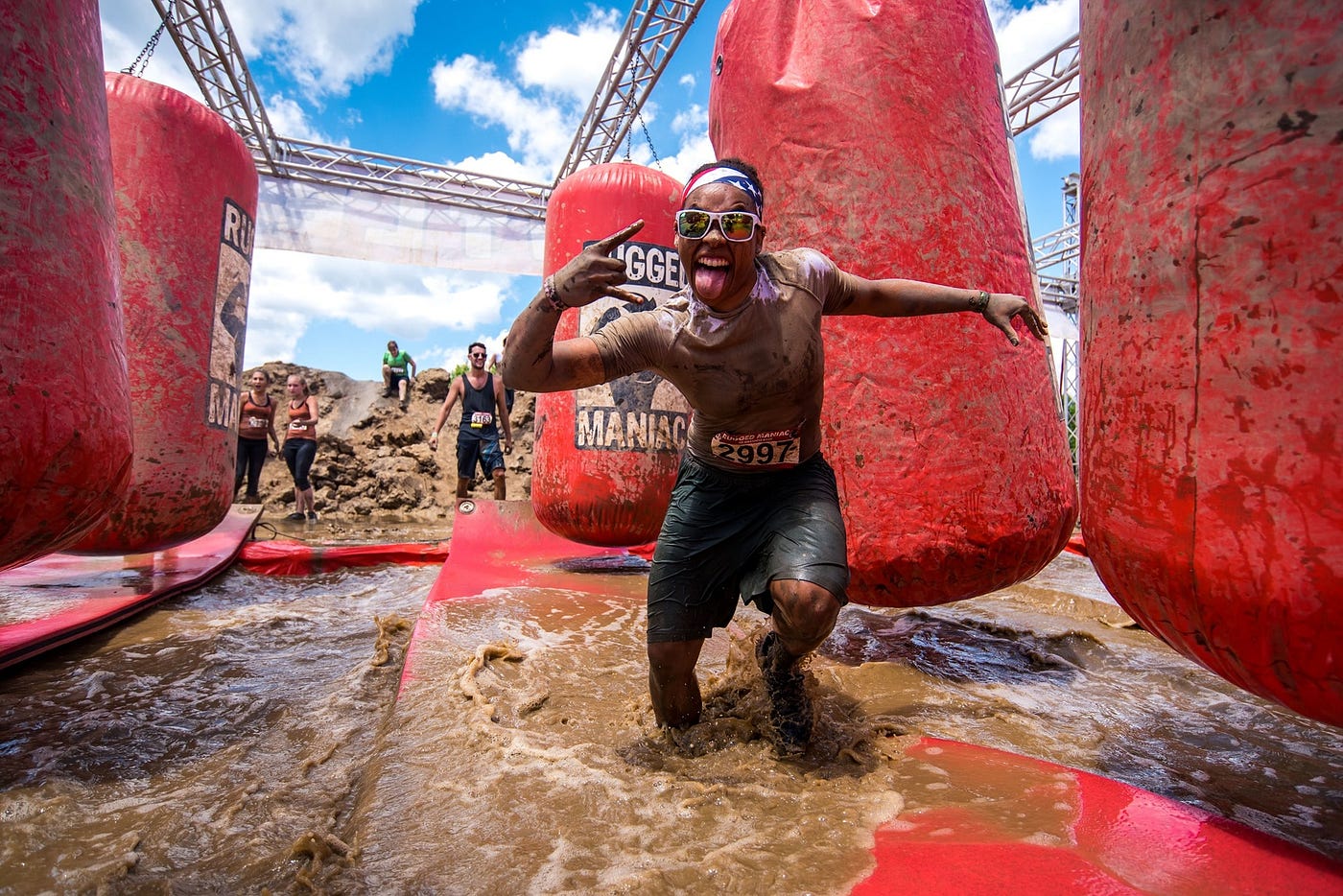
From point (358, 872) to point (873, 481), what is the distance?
1441 millimetres

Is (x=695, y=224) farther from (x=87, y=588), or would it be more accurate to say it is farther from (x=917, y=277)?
(x=87, y=588)

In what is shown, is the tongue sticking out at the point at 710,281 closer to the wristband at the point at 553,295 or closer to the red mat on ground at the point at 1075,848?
the wristband at the point at 553,295

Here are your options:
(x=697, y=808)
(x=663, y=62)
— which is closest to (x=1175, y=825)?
(x=697, y=808)

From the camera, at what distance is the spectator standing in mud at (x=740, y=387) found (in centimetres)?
167

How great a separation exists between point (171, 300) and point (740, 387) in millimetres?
2435

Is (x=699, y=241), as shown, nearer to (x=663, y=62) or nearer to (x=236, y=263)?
(x=236, y=263)

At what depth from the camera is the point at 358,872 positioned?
1.25 meters

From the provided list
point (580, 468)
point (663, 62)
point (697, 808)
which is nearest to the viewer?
point (697, 808)

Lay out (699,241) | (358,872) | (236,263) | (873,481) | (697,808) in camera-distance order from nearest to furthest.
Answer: (358,872), (697,808), (699,241), (873,481), (236,263)

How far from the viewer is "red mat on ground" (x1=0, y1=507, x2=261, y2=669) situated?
2660mm

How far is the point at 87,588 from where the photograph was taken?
3.51 m

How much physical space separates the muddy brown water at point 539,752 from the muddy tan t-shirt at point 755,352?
2.34 feet

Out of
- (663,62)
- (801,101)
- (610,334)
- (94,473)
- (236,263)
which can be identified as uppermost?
(663,62)

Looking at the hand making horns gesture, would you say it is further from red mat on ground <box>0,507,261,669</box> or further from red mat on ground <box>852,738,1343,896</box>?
red mat on ground <box>0,507,261,669</box>
